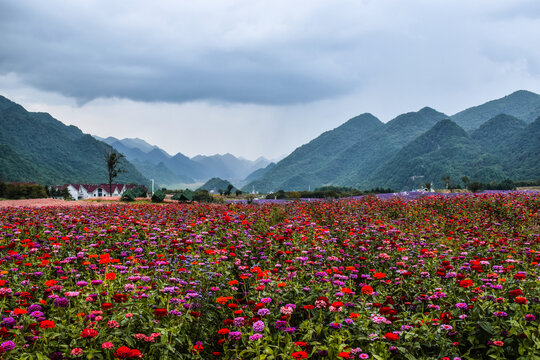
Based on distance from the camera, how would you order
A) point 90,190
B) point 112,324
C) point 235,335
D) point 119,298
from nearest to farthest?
1. point 112,324
2. point 235,335
3. point 119,298
4. point 90,190

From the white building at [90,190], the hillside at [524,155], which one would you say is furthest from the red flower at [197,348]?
the hillside at [524,155]

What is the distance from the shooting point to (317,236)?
23.3ft

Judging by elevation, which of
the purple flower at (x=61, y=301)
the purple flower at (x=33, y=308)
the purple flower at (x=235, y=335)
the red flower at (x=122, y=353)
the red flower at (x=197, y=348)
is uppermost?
the purple flower at (x=61, y=301)

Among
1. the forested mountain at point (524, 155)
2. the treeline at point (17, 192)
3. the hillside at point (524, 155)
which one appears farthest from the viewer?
the forested mountain at point (524, 155)

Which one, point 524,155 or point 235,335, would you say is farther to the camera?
point 524,155

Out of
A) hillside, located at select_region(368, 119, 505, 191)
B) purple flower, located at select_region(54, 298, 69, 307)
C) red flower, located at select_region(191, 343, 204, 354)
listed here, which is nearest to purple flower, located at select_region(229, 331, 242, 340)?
red flower, located at select_region(191, 343, 204, 354)

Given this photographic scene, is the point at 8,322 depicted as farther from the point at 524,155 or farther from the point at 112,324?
the point at 524,155

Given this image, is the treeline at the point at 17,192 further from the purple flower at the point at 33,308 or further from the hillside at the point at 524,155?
the hillside at the point at 524,155

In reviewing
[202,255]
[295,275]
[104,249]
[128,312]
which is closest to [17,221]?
[104,249]

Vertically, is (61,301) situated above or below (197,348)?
above

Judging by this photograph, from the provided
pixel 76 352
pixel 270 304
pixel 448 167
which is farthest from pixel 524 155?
pixel 76 352

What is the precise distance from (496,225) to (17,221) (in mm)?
12485

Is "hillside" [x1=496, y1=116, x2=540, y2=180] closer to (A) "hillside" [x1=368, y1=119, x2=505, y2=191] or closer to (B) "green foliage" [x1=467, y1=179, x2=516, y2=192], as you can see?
(A) "hillside" [x1=368, y1=119, x2=505, y2=191]

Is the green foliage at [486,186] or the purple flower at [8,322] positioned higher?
the green foliage at [486,186]
